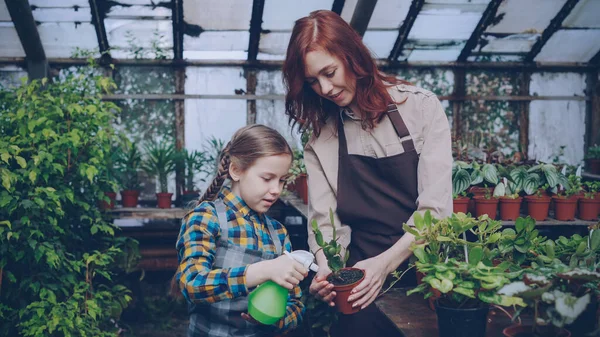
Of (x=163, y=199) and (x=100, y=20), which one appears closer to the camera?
(x=100, y=20)

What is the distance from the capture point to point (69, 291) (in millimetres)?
3918

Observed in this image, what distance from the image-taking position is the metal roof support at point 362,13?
4906 millimetres

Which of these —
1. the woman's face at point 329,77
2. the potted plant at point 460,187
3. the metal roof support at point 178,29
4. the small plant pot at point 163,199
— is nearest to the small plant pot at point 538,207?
the potted plant at point 460,187

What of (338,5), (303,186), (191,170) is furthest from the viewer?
(191,170)

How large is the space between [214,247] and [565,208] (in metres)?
3.13

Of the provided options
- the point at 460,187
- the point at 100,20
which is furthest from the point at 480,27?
the point at 100,20

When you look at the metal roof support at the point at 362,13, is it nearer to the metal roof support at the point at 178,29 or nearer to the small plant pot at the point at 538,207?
the metal roof support at the point at 178,29

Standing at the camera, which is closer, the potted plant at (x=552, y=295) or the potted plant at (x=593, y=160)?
the potted plant at (x=552, y=295)

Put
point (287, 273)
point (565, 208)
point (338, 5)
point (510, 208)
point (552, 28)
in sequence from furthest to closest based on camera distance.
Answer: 1. point (552, 28)
2. point (338, 5)
3. point (565, 208)
4. point (510, 208)
5. point (287, 273)

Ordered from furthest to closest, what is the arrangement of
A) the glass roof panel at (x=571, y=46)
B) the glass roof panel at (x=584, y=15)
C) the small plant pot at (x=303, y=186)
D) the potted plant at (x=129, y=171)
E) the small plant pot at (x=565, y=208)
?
the glass roof panel at (x=571, y=46) < the glass roof panel at (x=584, y=15) < the potted plant at (x=129, y=171) < the small plant pot at (x=303, y=186) < the small plant pot at (x=565, y=208)

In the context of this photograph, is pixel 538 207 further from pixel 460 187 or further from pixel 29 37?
pixel 29 37

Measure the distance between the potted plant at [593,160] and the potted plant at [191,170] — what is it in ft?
13.2

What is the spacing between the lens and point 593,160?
5992 mm

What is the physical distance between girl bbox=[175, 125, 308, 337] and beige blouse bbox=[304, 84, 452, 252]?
0.68ft
